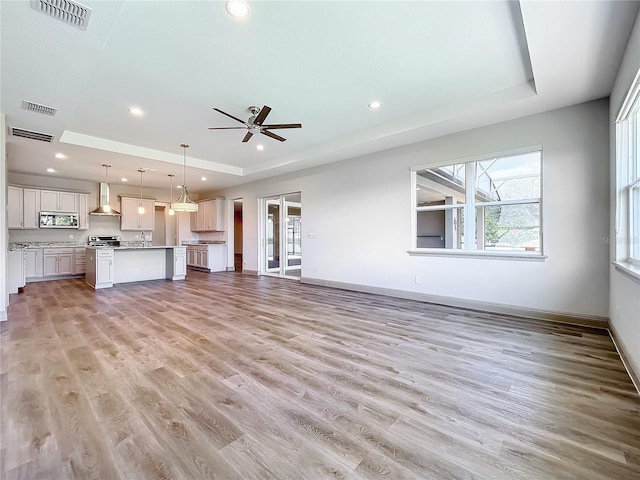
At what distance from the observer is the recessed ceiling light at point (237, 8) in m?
2.24

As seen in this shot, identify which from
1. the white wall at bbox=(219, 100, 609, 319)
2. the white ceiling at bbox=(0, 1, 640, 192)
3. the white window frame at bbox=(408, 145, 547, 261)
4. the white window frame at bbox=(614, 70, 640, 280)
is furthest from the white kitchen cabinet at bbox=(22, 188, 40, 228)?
the white window frame at bbox=(614, 70, 640, 280)

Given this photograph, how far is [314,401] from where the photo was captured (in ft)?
6.55

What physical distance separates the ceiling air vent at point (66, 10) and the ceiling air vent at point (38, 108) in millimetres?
2001

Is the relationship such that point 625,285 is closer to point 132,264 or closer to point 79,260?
point 132,264

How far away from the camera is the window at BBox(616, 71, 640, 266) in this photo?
2.66m

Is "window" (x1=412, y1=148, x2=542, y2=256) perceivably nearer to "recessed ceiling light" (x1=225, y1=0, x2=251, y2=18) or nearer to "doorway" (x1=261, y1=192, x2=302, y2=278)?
"doorway" (x1=261, y1=192, x2=302, y2=278)

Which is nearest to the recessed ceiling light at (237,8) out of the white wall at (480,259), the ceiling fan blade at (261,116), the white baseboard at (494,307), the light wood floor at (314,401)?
the ceiling fan blade at (261,116)

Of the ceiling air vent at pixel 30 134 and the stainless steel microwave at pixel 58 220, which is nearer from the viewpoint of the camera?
the ceiling air vent at pixel 30 134

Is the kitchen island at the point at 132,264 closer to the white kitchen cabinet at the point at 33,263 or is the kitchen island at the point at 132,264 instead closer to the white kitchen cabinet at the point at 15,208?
the white kitchen cabinet at the point at 33,263

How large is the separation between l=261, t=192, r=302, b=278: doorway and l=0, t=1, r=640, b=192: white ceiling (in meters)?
3.09

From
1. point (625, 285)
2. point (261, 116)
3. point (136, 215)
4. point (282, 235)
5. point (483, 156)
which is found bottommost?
point (625, 285)

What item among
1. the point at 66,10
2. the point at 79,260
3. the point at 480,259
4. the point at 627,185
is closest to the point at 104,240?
the point at 79,260

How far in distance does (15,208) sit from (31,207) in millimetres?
287

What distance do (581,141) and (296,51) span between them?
11.8ft
